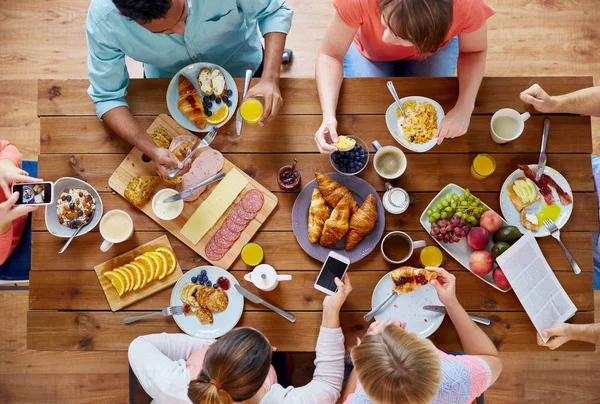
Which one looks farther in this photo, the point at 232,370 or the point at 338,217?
the point at 338,217

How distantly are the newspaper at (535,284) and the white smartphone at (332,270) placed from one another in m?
0.67

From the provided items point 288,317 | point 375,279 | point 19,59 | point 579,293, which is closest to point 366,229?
point 375,279

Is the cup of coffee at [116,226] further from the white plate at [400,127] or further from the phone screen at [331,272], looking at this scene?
the white plate at [400,127]

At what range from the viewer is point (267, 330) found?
2164 mm

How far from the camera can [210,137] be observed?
2242 mm

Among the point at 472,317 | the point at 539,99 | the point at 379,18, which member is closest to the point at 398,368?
the point at 472,317

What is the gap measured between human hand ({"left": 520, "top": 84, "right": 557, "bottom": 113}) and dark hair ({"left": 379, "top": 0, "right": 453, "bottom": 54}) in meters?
0.62

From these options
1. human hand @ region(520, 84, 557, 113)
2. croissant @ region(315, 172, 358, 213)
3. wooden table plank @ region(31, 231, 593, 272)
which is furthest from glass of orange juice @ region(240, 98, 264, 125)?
human hand @ region(520, 84, 557, 113)

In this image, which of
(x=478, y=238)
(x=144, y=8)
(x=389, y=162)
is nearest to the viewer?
(x=144, y=8)

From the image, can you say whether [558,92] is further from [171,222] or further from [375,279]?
[171,222]

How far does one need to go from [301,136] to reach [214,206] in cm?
53

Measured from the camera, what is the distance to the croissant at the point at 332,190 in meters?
2.15

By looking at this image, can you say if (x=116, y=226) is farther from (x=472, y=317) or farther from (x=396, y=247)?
(x=472, y=317)

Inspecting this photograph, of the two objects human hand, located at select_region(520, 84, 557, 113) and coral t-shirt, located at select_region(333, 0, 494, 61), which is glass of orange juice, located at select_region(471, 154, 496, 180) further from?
coral t-shirt, located at select_region(333, 0, 494, 61)
